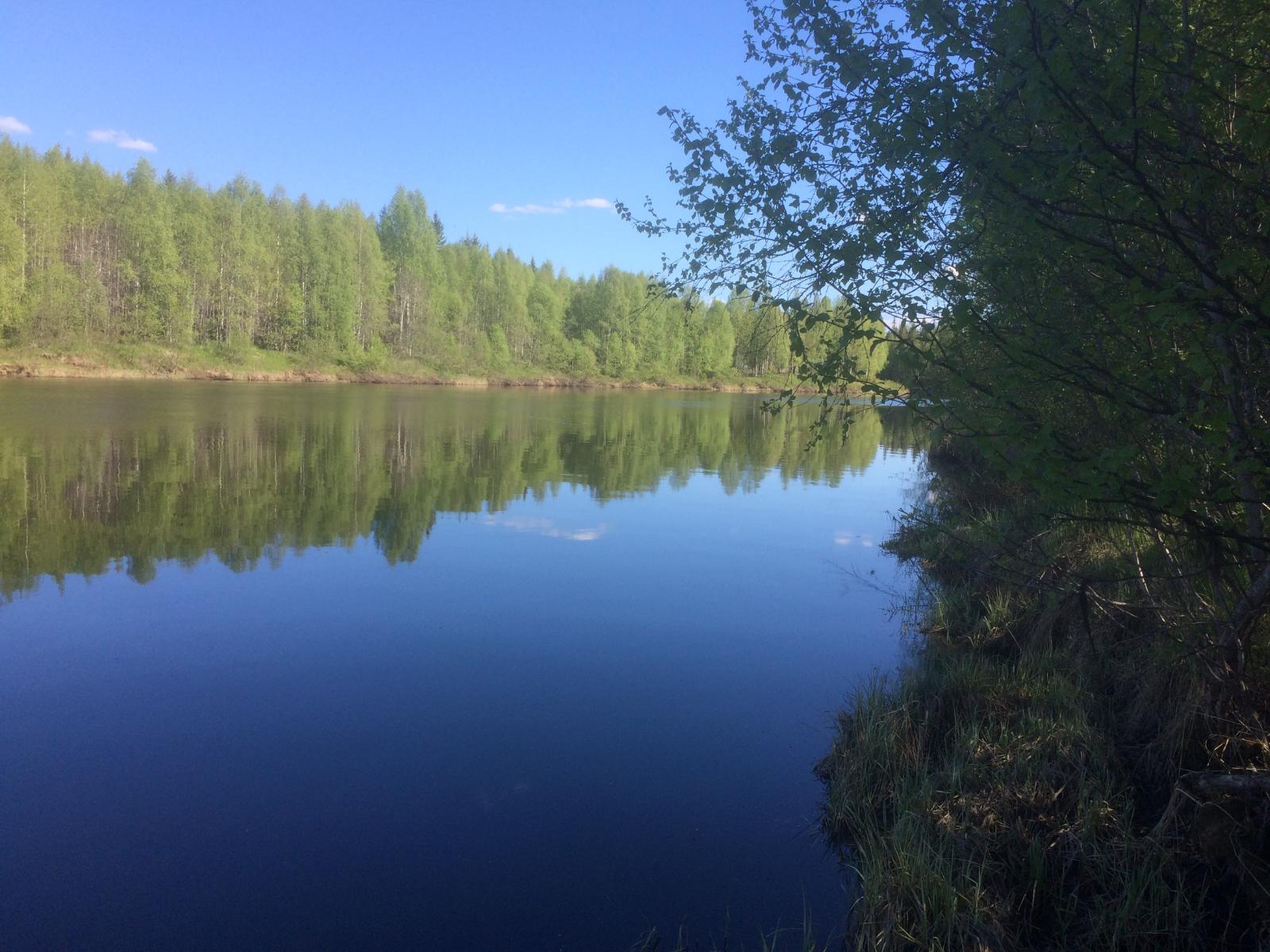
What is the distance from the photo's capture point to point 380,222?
84.8 m

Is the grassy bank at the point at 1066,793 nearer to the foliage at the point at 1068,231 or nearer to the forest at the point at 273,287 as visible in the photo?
the foliage at the point at 1068,231

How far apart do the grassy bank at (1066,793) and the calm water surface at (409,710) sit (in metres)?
0.60

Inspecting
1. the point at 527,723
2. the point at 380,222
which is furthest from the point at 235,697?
the point at 380,222

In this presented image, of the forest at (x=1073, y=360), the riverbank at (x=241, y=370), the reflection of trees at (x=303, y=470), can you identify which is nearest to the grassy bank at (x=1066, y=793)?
the forest at (x=1073, y=360)

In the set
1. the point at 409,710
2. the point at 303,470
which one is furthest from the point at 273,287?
the point at 409,710

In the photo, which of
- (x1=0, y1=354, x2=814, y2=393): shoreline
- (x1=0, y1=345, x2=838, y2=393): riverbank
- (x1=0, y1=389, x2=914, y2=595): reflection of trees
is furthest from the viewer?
(x1=0, y1=345, x2=838, y2=393): riverbank

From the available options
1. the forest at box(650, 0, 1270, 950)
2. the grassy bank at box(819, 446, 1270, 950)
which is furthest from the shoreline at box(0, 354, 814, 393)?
the forest at box(650, 0, 1270, 950)

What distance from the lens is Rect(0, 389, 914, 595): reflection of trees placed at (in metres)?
12.8

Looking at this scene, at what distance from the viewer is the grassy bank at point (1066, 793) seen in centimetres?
441

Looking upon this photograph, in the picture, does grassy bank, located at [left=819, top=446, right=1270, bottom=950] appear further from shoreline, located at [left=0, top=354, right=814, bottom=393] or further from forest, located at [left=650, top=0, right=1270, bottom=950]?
shoreline, located at [left=0, top=354, right=814, bottom=393]

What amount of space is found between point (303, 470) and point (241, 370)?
46042mm

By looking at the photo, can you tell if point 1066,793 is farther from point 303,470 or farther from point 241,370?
point 241,370

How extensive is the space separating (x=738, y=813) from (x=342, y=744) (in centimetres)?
316

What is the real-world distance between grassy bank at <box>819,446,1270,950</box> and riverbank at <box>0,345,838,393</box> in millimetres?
31402
